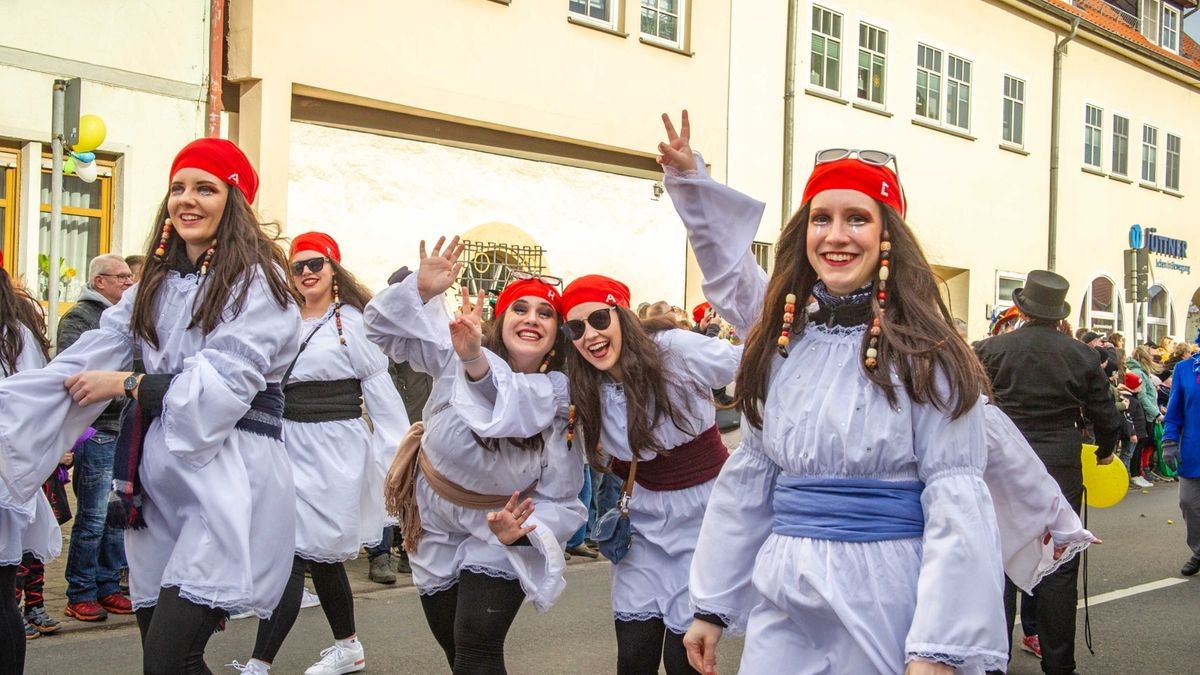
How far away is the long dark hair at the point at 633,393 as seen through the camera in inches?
184

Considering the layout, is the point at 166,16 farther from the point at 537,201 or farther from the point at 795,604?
the point at 795,604

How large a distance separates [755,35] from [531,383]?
15.7 m

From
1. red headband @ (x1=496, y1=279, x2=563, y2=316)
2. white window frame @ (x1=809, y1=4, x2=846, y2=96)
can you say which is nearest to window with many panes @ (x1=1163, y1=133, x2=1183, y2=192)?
white window frame @ (x1=809, y1=4, x2=846, y2=96)

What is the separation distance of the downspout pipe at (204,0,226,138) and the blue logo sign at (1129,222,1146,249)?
23779mm

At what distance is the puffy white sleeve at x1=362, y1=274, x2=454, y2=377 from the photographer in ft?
15.9

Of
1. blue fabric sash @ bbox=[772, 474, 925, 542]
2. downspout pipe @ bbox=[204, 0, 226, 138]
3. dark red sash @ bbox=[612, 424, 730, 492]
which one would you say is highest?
downspout pipe @ bbox=[204, 0, 226, 138]

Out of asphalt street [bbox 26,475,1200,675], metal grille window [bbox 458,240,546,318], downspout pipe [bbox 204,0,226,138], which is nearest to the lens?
asphalt street [bbox 26,475,1200,675]

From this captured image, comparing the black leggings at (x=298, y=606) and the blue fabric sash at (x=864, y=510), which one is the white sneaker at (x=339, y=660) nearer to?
the black leggings at (x=298, y=606)

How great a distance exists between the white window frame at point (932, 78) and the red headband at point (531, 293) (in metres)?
19.5

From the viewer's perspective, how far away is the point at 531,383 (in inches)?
180

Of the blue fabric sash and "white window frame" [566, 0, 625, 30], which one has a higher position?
"white window frame" [566, 0, 625, 30]

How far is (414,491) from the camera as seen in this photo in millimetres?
4934

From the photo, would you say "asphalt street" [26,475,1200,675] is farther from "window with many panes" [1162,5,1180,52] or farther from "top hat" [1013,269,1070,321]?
"window with many panes" [1162,5,1180,52]

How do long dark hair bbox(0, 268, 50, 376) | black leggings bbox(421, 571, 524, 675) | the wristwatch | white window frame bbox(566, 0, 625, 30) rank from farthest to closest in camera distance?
white window frame bbox(566, 0, 625, 30)
long dark hair bbox(0, 268, 50, 376)
black leggings bbox(421, 571, 524, 675)
the wristwatch
